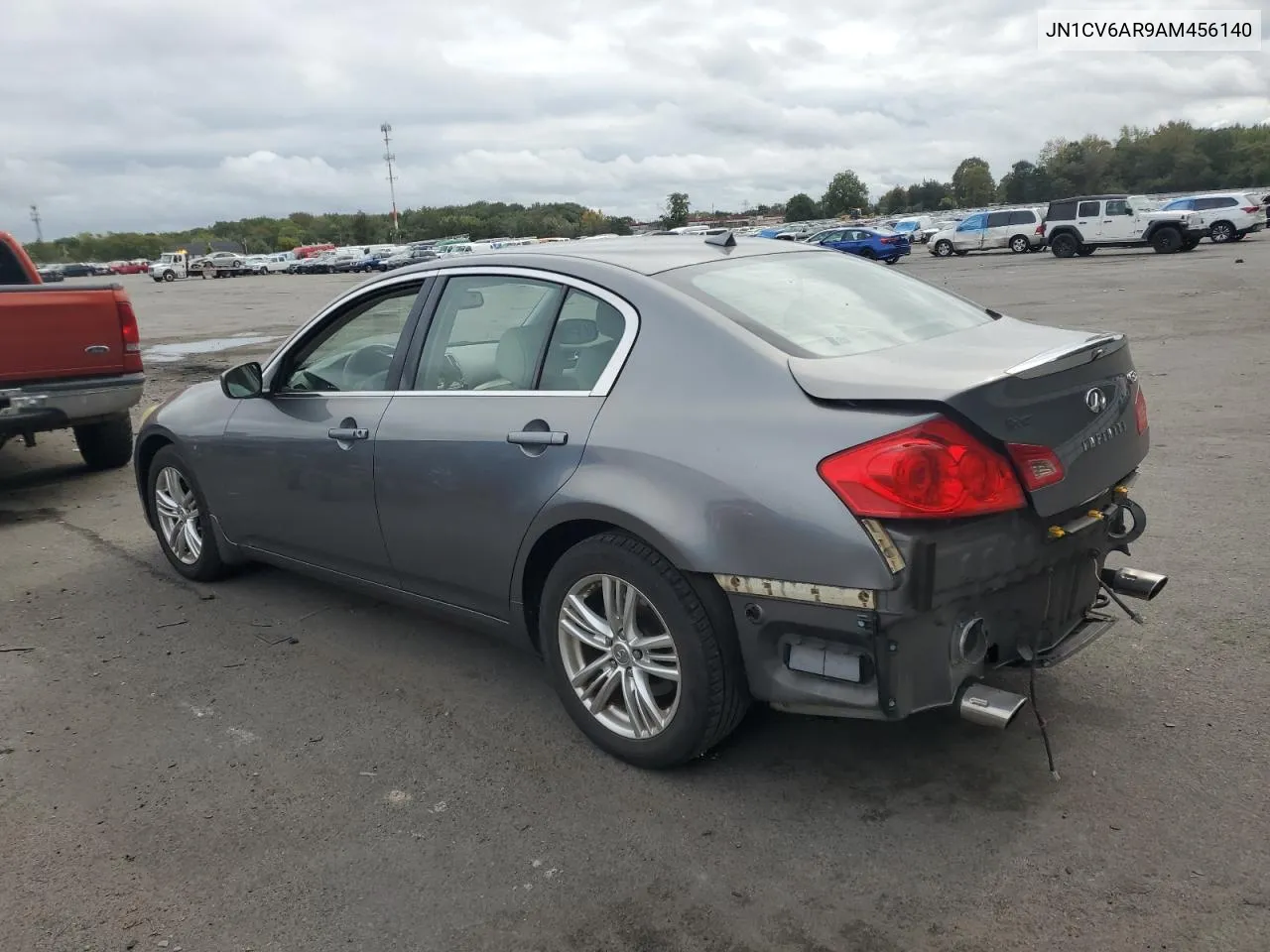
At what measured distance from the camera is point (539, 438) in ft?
11.2

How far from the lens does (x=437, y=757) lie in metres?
3.52

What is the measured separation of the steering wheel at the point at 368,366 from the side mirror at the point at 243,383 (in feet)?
1.68

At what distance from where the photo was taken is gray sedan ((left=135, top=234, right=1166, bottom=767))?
276 centimetres

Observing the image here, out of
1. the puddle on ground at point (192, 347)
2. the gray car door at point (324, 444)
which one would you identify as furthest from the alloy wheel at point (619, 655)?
the puddle on ground at point (192, 347)

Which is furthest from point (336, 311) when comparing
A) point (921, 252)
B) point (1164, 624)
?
point (921, 252)

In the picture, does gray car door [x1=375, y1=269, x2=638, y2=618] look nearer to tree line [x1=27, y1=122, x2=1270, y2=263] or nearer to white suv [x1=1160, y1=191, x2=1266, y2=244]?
white suv [x1=1160, y1=191, x2=1266, y2=244]

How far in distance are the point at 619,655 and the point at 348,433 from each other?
5.14 ft

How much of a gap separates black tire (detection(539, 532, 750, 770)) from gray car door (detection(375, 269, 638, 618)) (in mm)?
319

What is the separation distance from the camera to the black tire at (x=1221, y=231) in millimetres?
34594

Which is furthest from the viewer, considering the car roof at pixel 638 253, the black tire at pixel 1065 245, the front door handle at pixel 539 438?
the black tire at pixel 1065 245

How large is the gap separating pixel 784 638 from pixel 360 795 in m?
1.47

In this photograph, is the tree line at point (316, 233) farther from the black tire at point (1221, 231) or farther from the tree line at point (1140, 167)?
the black tire at point (1221, 231)

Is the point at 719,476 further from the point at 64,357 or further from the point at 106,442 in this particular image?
the point at 106,442

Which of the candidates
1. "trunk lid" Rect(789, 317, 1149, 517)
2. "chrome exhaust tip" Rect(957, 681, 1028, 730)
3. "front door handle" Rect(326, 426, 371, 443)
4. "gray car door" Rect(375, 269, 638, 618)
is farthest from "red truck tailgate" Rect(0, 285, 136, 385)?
"chrome exhaust tip" Rect(957, 681, 1028, 730)
